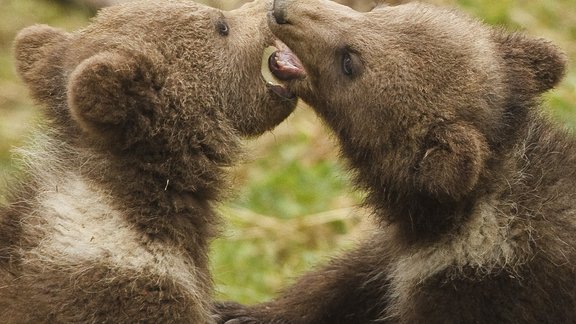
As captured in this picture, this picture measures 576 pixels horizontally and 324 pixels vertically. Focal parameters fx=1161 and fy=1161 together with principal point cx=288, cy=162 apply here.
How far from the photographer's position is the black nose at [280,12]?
6902 millimetres

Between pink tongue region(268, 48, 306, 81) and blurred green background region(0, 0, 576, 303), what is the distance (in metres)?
0.49

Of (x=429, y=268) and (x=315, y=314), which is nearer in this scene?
(x=429, y=268)

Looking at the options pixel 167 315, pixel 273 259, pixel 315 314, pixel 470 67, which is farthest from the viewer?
pixel 273 259

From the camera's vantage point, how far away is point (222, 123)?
7016 mm

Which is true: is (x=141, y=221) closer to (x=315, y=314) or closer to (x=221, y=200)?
(x=221, y=200)

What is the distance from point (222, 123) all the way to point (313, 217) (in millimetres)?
3456

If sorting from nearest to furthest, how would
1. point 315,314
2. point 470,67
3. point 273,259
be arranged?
point 470,67 < point 315,314 < point 273,259

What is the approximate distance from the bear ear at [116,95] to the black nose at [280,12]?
0.80 meters

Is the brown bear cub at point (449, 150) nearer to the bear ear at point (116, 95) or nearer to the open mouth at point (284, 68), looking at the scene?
the open mouth at point (284, 68)

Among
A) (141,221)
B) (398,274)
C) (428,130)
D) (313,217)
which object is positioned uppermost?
(428,130)

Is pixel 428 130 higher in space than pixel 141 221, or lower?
higher

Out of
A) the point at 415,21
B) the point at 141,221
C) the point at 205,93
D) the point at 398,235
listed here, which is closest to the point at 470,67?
the point at 415,21

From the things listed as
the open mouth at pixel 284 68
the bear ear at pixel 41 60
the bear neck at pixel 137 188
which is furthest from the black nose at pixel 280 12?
the bear ear at pixel 41 60

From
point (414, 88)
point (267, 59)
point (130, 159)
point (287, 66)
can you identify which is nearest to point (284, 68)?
point (287, 66)
